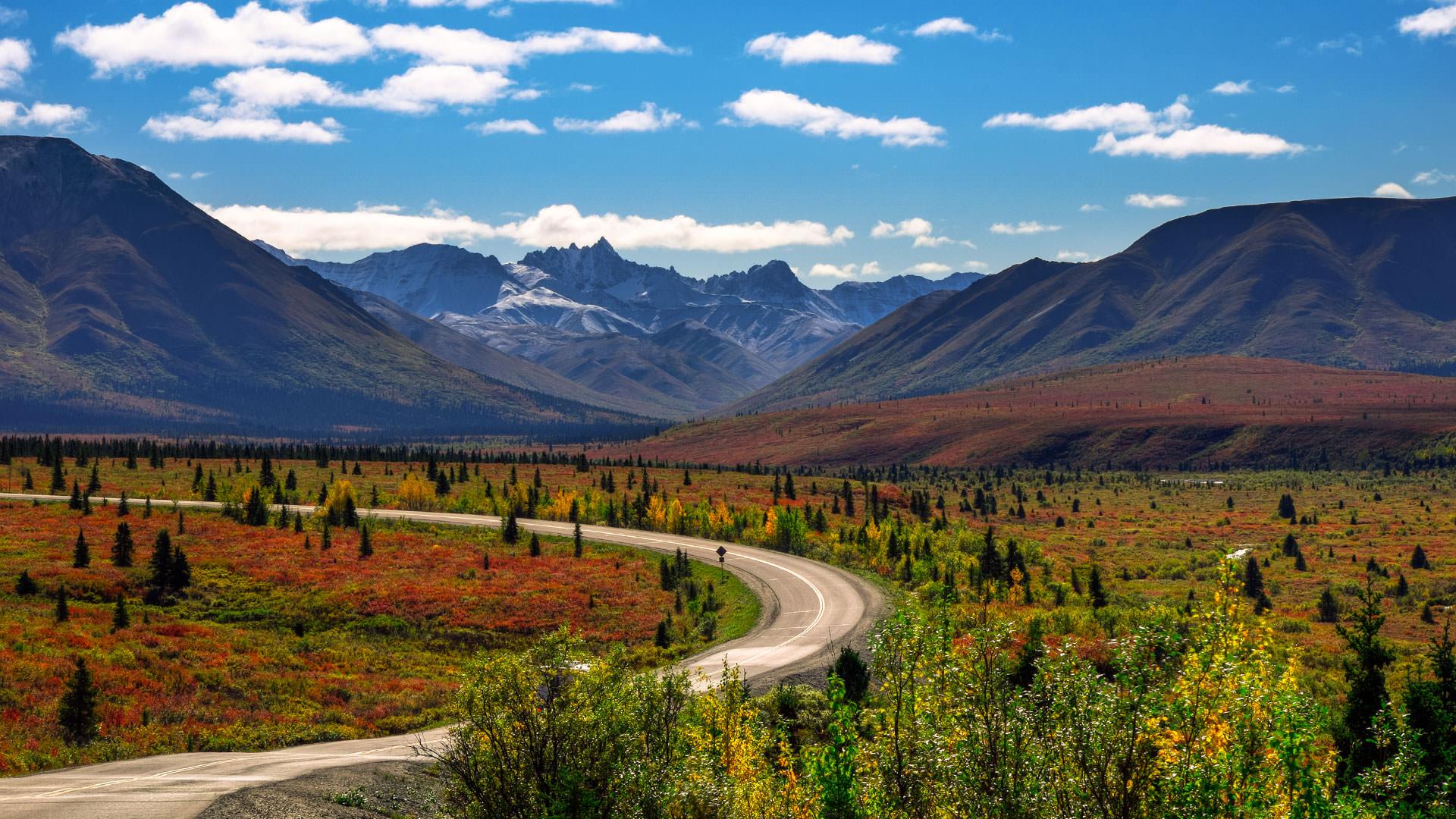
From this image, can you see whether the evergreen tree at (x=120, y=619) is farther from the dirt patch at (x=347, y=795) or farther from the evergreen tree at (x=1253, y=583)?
the evergreen tree at (x=1253, y=583)

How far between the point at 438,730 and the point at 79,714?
Answer: 38.3 ft

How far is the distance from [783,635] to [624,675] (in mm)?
27388

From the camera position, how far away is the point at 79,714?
33.2m

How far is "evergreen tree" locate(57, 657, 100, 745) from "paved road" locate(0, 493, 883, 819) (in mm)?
3547

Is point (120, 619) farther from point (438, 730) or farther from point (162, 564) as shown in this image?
point (438, 730)

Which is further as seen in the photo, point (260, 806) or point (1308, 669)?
point (1308, 669)

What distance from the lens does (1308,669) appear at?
45562 mm

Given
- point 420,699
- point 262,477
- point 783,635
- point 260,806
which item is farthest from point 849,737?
point 262,477

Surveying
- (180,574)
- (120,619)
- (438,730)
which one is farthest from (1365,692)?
(180,574)

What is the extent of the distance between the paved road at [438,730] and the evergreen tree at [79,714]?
3.55 meters

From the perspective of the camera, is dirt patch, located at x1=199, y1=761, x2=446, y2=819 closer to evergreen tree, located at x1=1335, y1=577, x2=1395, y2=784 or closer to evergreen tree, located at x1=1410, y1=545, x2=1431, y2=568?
evergreen tree, located at x1=1335, y1=577, x2=1395, y2=784

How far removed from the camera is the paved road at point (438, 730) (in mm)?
25516

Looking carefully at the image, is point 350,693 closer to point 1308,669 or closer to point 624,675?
point 624,675

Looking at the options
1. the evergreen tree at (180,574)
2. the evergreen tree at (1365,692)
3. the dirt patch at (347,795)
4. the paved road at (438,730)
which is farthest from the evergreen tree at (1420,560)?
the evergreen tree at (180,574)
